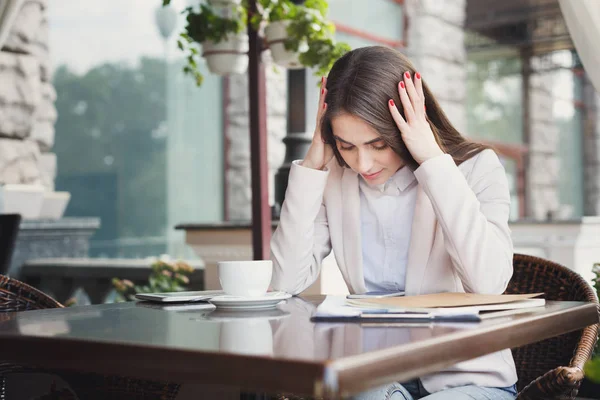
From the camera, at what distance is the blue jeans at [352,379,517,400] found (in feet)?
4.58

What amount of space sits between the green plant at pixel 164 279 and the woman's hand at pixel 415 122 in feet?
8.44

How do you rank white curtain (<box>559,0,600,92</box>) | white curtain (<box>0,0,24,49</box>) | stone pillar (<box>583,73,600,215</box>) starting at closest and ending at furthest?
white curtain (<box>559,0,600,92</box>) → white curtain (<box>0,0,24,49</box>) → stone pillar (<box>583,73,600,215</box>)

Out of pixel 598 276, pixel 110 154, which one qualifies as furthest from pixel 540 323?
pixel 110 154

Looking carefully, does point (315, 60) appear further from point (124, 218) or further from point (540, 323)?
point (124, 218)

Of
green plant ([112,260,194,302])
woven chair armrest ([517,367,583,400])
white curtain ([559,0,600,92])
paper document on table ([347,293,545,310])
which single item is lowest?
green plant ([112,260,194,302])

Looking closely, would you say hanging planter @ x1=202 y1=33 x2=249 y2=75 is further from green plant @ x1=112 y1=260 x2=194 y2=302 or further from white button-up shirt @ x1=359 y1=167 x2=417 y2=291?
white button-up shirt @ x1=359 y1=167 x2=417 y2=291

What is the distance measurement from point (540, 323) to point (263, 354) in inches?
20.9

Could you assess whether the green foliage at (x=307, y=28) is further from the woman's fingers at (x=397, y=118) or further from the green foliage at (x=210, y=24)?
the woman's fingers at (x=397, y=118)

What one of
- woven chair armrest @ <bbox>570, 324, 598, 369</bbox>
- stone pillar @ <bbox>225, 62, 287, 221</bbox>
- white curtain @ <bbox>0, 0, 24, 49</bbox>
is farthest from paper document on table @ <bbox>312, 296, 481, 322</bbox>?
stone pillar @ <bbox>225, 62, 287, 221</bbox>

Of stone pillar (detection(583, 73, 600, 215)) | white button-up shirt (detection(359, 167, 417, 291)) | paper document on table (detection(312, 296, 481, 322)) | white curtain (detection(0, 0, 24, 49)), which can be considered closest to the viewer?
paper document on table (detection(312, 296, 481, 322))

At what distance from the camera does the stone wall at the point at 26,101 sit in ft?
15.0

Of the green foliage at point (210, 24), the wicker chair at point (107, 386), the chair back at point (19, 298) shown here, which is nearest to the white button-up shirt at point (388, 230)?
the wicker chair at point (107, 386)

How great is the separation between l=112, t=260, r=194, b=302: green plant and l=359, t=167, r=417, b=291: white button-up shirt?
7.70 ft

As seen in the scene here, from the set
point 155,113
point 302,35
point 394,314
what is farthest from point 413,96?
point 155,113
